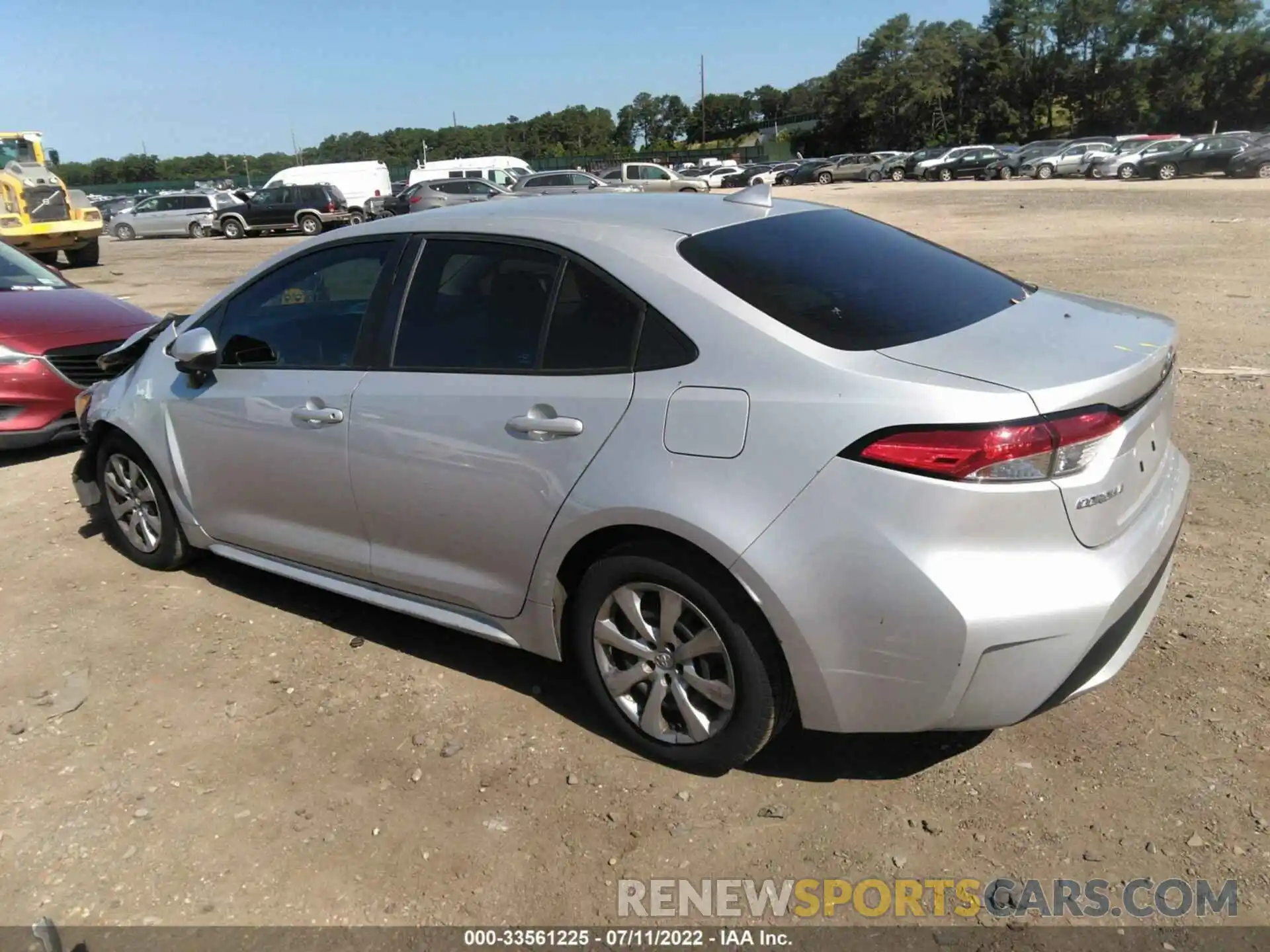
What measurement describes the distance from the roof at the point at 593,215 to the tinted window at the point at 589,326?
23 centimetres

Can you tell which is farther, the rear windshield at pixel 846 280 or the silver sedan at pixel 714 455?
the rear windshield at pixel 846 280

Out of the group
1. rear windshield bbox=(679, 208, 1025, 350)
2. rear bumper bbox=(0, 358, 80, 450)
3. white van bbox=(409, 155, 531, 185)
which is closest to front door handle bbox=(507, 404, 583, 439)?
rear windshield bbox=(679, 208, 1025, 350)

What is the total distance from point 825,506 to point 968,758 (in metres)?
1.11

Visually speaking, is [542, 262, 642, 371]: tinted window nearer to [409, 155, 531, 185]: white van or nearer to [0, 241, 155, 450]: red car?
[0, 241, 155, 450]: red car

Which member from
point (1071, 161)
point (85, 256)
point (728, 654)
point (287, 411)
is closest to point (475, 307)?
point (287, 411)

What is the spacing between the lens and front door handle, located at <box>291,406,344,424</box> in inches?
141

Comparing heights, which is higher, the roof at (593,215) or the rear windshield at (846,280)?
the roof at (593,215)

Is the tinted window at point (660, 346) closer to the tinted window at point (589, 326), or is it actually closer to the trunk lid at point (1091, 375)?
the tinted window at point (589, 326)

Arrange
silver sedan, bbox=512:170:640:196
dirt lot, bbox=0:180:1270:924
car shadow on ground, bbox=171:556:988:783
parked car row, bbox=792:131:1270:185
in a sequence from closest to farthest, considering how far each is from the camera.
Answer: dirt lot, bbox=0:180:1270:924 < car shadow on ground, bbox=171:556:988:783 < silver sedan, bbox=512:170:640:196 < parked car row, bbox=792:131:1270:185

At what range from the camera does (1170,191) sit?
27.8 meters

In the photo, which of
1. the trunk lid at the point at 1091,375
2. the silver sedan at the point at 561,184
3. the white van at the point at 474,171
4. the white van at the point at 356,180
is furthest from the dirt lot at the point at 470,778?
the white van at the point at 474,171

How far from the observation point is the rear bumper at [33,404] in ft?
20.6

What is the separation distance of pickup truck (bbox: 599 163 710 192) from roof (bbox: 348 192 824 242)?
31.1m

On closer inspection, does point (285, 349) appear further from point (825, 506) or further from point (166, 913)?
point (825, 506)
